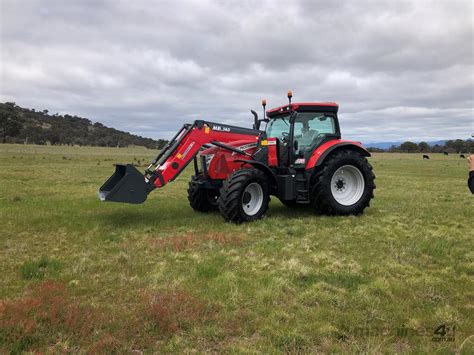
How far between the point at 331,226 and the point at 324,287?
3.60 meters

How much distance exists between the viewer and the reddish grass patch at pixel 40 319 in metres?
3.56

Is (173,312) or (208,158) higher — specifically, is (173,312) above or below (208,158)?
below

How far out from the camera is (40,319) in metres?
3.90

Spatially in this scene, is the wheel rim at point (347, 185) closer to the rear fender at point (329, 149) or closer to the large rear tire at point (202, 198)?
the rear fender at point (329, 149)

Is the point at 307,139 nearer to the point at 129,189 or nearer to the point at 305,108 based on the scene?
the point at 305,108

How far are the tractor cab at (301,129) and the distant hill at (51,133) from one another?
44193 mm

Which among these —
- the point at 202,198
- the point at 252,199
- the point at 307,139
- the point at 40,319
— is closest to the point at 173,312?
the point at 40,319

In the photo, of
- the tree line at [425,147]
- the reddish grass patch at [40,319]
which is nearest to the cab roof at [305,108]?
the reddish grass patch at [40,319]

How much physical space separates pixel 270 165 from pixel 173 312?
18.9 feet

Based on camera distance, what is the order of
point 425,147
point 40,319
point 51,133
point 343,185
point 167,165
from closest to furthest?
point 40,319, point 167,165, point 343,185, point 51,133, point 425,147

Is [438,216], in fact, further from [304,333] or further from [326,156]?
[304,333]

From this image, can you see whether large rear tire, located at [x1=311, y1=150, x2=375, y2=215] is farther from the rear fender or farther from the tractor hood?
the tractor hood

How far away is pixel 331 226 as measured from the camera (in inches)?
Result: 329

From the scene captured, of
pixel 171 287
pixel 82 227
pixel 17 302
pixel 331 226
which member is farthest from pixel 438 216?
pixel 17 302
